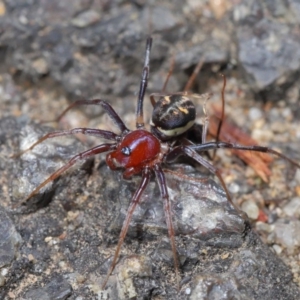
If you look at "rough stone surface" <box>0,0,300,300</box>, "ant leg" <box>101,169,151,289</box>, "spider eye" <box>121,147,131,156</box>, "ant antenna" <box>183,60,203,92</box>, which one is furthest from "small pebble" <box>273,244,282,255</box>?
"ant antenna" <box>183,60,203,92</box>

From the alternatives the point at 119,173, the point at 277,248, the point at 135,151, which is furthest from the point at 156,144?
the point at 277,248

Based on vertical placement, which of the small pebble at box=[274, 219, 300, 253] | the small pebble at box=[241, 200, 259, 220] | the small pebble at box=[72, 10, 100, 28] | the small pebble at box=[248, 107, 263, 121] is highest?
the small pebble at box=[72, 10, 100, 28]

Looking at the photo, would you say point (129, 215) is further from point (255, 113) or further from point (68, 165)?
point (255, 113)

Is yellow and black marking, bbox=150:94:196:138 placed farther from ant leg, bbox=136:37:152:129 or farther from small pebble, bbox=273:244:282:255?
small pebble, bbox=273:244:282:255

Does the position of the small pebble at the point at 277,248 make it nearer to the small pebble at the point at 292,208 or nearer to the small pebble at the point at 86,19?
the small pebble at the point at 292,208

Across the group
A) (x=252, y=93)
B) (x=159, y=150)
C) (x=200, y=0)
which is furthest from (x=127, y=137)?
(x=200, y=0)

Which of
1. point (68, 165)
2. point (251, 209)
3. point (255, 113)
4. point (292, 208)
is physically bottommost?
point (292, 208)
